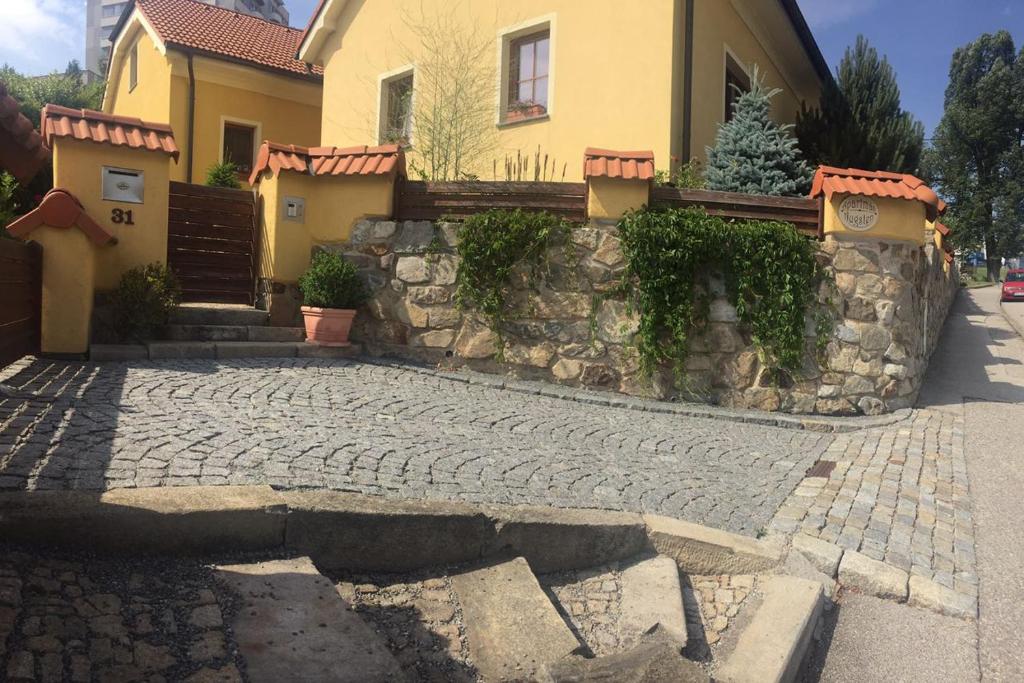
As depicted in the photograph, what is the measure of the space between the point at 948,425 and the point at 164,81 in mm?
16395

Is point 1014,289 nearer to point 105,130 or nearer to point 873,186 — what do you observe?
point 873,186

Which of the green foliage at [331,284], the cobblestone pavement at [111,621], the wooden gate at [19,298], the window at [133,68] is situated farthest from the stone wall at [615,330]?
the window at [133,68]

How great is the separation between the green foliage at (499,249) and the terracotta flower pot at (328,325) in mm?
1303

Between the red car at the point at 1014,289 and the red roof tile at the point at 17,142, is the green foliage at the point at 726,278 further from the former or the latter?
the red car at the point at 1014,289

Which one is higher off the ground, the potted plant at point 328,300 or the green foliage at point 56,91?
the green foliage at point 56,91

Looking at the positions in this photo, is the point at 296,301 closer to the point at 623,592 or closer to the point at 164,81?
the point at 623,592

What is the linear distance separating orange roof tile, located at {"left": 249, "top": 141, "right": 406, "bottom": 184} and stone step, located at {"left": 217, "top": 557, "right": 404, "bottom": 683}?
5806mm

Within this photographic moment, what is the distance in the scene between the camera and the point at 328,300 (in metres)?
7.68

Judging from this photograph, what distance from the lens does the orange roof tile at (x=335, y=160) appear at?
311 inches

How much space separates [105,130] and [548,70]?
662 centimetres

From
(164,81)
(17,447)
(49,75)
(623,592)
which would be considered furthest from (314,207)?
(49,75)

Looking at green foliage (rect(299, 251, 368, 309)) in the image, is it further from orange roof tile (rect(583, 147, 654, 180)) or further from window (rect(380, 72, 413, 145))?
window (rect(380, 72, 413, 145))

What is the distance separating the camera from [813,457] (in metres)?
5.55

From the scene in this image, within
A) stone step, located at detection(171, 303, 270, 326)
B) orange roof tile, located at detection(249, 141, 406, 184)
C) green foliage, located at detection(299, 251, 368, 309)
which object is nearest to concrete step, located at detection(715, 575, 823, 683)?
green foliage, located at detection(299, 251, 368, 309)
